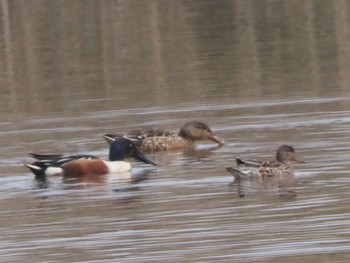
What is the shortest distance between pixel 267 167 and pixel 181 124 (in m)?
4.82

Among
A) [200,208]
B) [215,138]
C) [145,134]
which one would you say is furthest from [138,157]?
[200,208]

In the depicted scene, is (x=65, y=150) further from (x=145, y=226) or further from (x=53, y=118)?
(x=145, y=226)

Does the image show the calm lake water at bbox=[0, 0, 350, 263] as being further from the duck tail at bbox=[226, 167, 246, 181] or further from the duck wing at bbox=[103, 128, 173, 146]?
the duck wing at bbox=[103, 128, 173, 146]

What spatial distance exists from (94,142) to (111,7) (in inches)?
987

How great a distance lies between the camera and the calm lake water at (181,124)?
39.5 ft

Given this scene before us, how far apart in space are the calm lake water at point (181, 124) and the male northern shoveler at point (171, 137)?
20 cm

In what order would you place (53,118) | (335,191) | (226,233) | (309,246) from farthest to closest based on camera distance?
1. (53,118)
2. (335,191)
3. (226,233)
4. (309,246)

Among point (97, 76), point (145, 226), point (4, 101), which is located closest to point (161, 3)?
point (97, 76)

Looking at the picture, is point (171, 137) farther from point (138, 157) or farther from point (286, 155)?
point (286, 155)

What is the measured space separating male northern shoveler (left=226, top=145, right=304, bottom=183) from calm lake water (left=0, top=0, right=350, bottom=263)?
0.46 feet

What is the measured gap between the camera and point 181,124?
20.1 meters

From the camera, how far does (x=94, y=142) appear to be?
18625 millimetres

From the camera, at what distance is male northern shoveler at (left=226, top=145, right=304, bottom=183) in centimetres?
1521

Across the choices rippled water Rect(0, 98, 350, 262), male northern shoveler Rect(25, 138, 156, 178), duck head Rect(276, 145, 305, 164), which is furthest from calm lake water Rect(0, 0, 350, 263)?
duck head Rect(276, 145, 305, 164)
